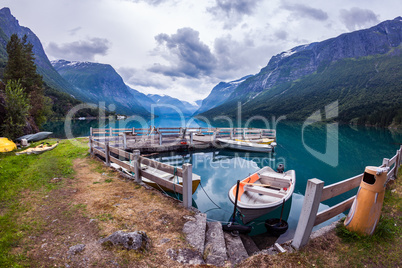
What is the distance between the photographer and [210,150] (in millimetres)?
23094

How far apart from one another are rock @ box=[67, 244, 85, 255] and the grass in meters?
0.64

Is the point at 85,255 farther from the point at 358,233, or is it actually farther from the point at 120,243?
the point at 358,233

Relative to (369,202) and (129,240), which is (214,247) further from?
(369,202)

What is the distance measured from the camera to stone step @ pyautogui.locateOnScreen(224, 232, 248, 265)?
4.33 meters

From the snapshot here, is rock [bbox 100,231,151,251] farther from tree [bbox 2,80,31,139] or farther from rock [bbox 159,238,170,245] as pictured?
tree [bbox 2,80,31,139]

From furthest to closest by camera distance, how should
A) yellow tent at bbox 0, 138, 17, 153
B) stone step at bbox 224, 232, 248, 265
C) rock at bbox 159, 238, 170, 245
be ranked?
1. yellow tent at bbox 0, 138, 17, 153
2. stone step at bbox 224, 232, 248, 265
3. rock at bbox 159, 238, 170, 245

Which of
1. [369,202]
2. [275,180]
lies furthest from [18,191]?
[275,180]

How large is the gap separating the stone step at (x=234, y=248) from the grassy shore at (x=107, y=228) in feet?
3.47

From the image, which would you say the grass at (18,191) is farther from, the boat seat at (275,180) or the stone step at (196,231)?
the boat seat at (275,180)

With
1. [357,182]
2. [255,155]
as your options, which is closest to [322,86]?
[255,155]

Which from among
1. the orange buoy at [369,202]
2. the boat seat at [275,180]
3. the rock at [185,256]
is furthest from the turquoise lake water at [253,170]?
the rock at [185,256]

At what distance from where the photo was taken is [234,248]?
4.86m

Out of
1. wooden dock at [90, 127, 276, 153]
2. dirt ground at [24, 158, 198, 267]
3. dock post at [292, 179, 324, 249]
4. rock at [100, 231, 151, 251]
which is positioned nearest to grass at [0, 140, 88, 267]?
dirt ground at [24, 158, 198, 267]

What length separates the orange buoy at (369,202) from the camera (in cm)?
354
